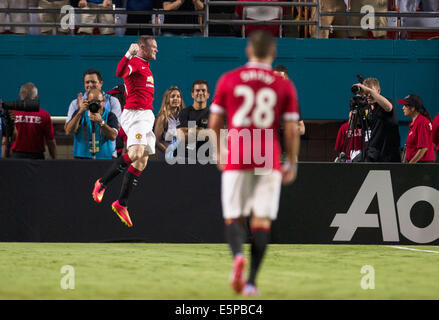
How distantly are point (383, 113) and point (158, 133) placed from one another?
3.25m

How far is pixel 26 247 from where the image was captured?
31.8 ft

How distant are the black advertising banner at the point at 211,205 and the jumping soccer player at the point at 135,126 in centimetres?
57

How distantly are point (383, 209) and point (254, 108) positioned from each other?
5441 mm

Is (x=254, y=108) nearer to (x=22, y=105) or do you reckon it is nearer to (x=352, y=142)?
(x=22, y=105)

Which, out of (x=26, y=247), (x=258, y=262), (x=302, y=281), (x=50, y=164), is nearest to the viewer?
(x=258, y=262)

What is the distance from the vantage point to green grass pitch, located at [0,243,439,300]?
5.96 meters

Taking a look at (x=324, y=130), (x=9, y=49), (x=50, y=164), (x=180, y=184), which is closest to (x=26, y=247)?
(x=50, y=164)

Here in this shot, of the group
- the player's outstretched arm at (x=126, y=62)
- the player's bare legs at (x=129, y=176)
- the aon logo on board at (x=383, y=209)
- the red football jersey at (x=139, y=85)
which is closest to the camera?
the player's outstretched arm at (x=126, y=62)

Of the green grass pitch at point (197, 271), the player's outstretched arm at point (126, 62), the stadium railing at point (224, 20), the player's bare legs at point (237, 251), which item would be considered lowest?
the green grass pitch at point (197, 271)

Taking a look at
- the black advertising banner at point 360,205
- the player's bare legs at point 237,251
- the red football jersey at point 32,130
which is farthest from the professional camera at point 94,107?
the player's bare legs at point 237,251

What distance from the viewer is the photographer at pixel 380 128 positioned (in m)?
10.4

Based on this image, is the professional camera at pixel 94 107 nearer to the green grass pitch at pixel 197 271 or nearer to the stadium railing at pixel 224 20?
the green grass pitch at pixel 197 271

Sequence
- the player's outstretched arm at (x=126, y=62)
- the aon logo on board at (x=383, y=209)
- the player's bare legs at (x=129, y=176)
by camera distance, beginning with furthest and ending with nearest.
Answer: the aon logo on board at (x=383, y=209)
the player's bare legs at (x=129, y=176)
the player's outstretched arm at (x=126, y=62)

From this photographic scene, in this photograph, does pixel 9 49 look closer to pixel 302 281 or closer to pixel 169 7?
pixel 169 7
